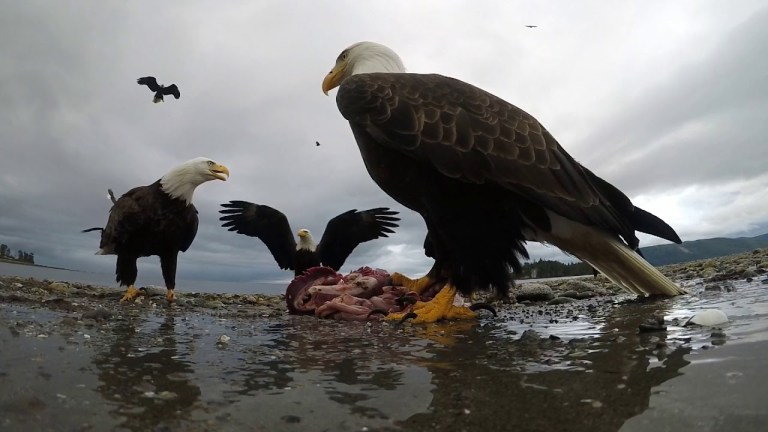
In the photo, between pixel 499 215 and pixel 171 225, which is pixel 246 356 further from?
pixel 171 225

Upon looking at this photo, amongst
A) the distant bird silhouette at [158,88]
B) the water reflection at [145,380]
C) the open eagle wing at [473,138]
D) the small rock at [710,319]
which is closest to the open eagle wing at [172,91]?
the distant bird silhouette at [158,88]

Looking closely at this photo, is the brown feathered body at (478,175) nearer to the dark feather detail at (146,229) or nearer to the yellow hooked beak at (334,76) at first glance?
the yellow hooked beak at (334,76)

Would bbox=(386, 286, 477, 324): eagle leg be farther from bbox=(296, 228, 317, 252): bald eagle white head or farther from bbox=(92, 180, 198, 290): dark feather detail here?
bbox=(296, 228, 317, 252): bald eagle white head

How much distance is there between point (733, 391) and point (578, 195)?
8.50 ft

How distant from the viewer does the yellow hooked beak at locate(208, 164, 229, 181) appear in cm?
813

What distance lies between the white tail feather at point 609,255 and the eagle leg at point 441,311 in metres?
0.94

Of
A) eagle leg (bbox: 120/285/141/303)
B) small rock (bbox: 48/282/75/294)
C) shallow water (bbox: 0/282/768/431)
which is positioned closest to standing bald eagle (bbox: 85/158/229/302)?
eagle leg (bbox: 120/285/141/303)

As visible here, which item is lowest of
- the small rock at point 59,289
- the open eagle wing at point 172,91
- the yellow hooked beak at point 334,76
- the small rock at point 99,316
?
the small rock at point 99,316

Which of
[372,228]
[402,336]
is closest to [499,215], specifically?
[402,336]

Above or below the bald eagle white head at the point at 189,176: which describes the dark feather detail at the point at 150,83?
above

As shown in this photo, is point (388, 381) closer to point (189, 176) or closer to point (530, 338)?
point (530, 338)

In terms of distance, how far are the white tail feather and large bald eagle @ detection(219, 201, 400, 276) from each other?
6.79m

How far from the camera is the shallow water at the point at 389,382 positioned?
1124 mm

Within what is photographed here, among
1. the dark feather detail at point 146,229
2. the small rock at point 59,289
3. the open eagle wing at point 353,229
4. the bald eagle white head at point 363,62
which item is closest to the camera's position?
the bald eagle white head at point 363,62
